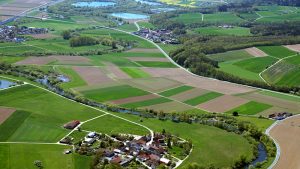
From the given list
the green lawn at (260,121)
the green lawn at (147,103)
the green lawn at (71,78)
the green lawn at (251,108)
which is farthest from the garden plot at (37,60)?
the green lawn at (260,121)

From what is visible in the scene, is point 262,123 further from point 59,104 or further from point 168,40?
point 168,40

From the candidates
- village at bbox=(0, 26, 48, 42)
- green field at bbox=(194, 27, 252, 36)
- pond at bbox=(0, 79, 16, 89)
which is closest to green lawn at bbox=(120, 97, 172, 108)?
pond at bbox=(0, 79, 16, 89)

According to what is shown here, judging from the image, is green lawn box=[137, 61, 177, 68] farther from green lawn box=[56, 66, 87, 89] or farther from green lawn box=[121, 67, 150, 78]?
green lawn box=[56, 66, 87, 89]

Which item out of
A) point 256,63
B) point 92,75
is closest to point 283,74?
point 256,63

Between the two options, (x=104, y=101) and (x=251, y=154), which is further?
(x=104, y=101)

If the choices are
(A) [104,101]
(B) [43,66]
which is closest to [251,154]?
(A) [104,101]

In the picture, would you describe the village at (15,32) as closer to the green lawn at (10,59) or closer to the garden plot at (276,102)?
the green lawn at (10,59)

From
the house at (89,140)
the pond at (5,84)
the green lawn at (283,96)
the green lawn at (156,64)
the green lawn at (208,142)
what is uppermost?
the pond at (5,84)
